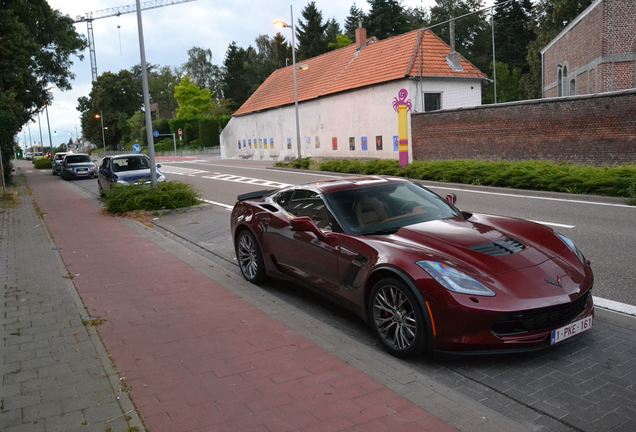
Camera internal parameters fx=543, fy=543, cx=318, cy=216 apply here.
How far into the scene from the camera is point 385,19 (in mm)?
63250

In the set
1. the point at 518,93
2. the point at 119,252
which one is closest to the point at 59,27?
the point at 119,252

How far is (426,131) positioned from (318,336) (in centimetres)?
2152

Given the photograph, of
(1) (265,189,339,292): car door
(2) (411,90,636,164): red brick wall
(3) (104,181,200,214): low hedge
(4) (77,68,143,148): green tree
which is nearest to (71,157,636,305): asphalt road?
(3) (104,181,200,214): low hedge

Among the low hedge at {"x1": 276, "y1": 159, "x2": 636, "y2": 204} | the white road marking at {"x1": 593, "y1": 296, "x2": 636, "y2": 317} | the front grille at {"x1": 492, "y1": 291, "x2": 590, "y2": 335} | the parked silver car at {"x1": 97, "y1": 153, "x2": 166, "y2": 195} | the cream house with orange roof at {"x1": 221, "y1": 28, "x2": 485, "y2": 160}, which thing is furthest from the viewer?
the cream house with orange roof at {"x1": 221, "y1": 28, "x2": 485, "y2": 160}

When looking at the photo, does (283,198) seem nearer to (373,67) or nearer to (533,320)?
(533,320)

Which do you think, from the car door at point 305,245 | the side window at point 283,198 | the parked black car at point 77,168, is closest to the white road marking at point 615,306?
the car door at point 305,245

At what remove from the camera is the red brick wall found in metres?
16.9

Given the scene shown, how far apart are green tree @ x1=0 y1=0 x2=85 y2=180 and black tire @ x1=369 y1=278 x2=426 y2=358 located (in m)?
23.1

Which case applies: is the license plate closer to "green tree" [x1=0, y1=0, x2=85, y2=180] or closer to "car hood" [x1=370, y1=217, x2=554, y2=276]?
"car hood" [x1=370, y1=217, x2=554, y2=276]

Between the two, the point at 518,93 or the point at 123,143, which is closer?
the point at 518,93

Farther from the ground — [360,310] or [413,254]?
[413,254]

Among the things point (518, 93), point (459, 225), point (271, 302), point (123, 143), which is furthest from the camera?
point (123, 143)

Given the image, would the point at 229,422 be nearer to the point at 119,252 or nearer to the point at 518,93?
the point at 119,252

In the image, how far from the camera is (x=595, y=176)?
1373cm
